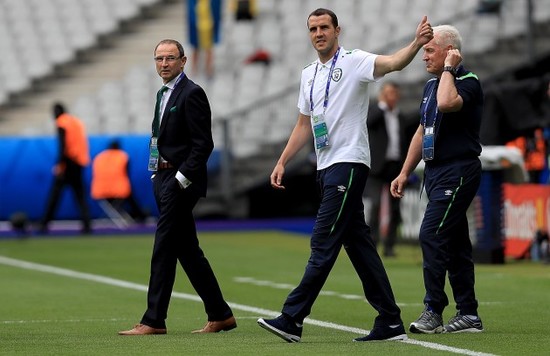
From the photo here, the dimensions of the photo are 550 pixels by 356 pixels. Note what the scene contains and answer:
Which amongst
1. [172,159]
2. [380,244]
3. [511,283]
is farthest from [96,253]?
[172,159]

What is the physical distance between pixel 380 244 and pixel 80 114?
12.2m

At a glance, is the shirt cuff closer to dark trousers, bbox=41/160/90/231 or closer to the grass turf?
the grass turf

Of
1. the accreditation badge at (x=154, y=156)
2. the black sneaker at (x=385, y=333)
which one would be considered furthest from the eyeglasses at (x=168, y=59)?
the black sneaker at (x=385, y=333)

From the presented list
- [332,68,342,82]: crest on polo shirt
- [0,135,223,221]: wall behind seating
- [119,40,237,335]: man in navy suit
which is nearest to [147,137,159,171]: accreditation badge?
[119,40,237,335]: man in navy suit

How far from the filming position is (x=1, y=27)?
37062 mm

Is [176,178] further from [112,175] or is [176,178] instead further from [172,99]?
[112,175]

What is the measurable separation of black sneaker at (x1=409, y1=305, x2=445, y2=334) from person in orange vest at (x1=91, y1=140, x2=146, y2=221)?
1735 cm

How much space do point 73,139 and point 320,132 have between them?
16180 millimetres

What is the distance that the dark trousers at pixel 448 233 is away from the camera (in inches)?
418

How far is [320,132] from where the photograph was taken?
10.1 meters

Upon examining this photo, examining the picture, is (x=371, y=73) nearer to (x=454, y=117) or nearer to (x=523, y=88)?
(x=454, y=117)

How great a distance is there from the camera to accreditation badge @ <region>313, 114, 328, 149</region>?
10.0 meters

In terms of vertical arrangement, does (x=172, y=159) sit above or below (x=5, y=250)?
above

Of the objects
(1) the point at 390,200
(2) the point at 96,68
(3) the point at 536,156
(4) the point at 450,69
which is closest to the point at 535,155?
(3) the point at 536,156
